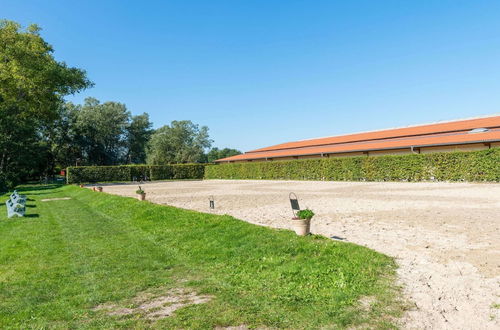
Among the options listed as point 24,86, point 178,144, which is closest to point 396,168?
point 24,86

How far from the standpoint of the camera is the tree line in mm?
33844

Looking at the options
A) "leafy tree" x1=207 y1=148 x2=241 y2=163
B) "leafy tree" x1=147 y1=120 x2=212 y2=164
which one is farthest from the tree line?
"leafy tree" x1=207 y1=148 x2=241 y2=163

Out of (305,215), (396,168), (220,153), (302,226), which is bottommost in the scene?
(302,226)

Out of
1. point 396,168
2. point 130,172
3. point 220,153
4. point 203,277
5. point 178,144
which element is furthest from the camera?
point 220,153

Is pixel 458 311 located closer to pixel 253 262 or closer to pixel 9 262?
pixel 253 262

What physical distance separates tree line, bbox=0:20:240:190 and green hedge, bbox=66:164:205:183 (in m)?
5.60

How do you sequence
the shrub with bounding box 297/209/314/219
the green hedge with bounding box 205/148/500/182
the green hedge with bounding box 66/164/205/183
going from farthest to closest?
the green hedge with bounding box 66/164/205/183 < the green hedge with bounding box 205/148/500/182 < the shrub with bounding box 297/209/314/219

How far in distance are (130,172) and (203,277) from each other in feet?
169

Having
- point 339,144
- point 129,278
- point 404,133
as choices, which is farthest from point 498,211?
point 339,144

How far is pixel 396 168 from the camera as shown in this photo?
30578 millimetres

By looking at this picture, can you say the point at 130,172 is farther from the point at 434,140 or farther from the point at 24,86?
the point at 434,140

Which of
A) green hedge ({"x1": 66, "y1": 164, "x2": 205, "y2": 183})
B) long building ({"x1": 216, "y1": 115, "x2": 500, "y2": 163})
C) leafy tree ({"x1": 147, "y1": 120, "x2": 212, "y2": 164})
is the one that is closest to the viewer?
long building ({"x1": 216, "y1": 115, "x2": 500, "y2": 163})

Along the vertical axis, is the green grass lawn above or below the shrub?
below

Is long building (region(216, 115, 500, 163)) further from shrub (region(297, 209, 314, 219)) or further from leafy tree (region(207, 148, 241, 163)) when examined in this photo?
leafy tree (region(207, 148, 241, 163))
